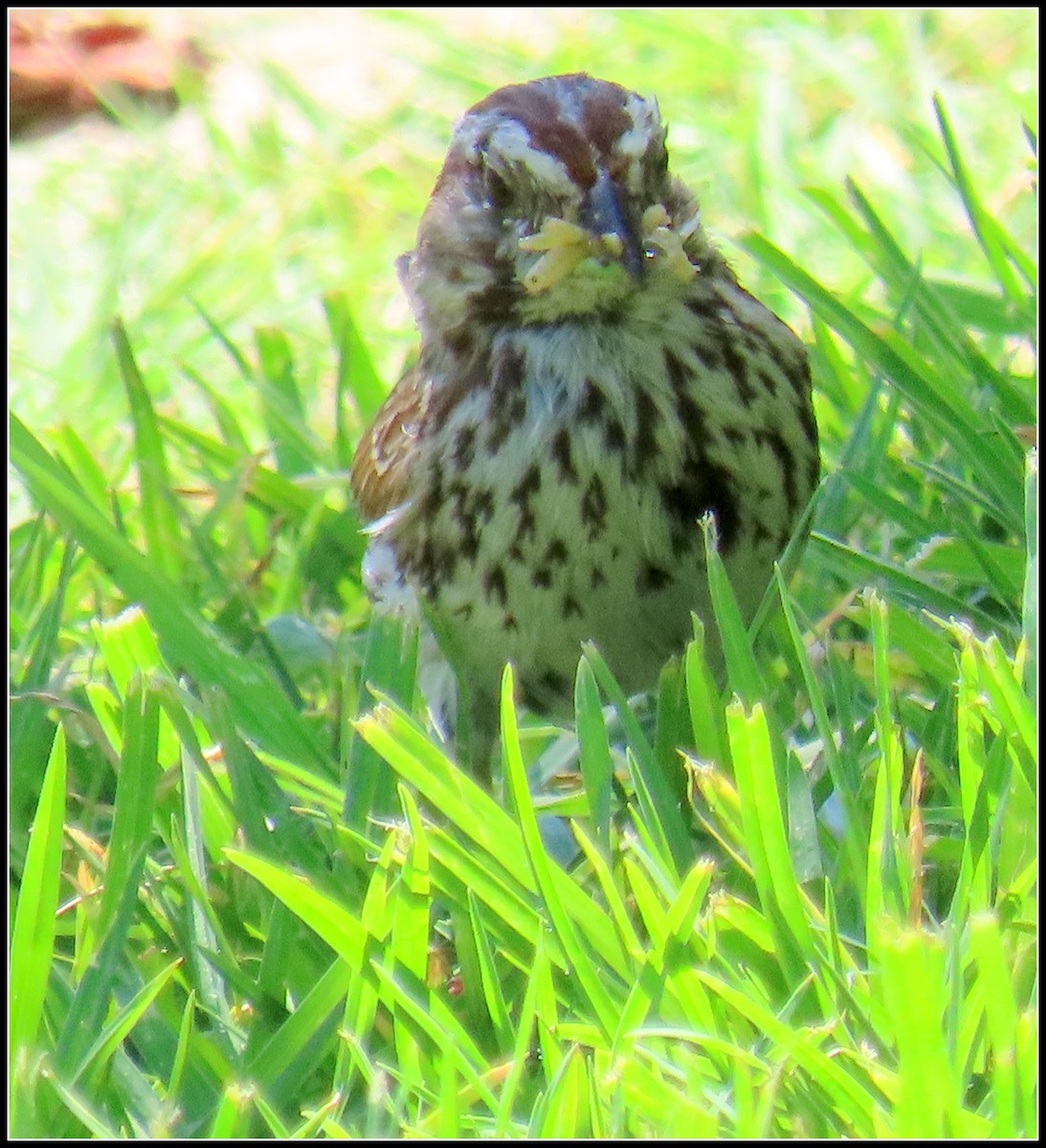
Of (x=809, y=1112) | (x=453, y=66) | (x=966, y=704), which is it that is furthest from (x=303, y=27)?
(x=809, y=1112)

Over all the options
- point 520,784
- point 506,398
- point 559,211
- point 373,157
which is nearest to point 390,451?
point 506,398

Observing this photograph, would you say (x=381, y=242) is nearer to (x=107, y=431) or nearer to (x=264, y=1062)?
(x=107, y=431)

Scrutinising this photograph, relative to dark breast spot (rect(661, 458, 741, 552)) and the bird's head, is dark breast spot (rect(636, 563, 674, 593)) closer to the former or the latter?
dark breast spot (rect(661, 458, 741, 552))

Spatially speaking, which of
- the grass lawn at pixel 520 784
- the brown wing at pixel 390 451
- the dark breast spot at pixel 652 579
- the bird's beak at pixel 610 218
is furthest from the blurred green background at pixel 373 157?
the bird's beak at pixel 610 218

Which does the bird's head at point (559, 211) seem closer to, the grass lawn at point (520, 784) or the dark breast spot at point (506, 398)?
the dark breast spot at point (506, 398)

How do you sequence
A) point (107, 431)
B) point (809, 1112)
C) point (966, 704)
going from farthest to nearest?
point (107, 431) < point (966, 704) < point (809, 1112)

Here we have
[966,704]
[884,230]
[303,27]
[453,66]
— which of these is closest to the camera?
[966,704]
